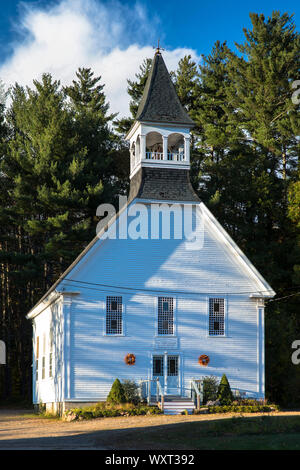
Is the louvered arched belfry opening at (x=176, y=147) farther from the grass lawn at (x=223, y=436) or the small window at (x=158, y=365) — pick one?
the grass lawn at (x=223, y=436)

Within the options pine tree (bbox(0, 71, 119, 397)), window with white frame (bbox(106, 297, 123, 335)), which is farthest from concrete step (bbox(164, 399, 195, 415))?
pine tree (bbox(0, 71, 119, 397))

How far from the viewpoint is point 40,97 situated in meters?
47.3

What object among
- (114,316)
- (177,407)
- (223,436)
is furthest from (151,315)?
(223,436)

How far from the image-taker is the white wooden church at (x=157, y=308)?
A: 91.5ft

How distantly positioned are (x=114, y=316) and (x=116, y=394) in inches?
128

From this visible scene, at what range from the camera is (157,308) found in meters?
28.9

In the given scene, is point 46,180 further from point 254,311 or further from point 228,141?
point 254,311

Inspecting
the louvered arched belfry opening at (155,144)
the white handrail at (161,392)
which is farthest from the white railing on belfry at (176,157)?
the white handrail at (161,392)

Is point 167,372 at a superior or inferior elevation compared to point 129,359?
inferior

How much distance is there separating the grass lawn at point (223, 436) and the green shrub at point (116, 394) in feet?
26.1

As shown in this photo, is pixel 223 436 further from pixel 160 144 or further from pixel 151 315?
pixel 160 144

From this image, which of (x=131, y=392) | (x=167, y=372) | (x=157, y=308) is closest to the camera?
(x=131, y=392)

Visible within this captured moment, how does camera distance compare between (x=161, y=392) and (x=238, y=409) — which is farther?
(x=161, y=392)

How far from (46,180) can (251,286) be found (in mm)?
19604
